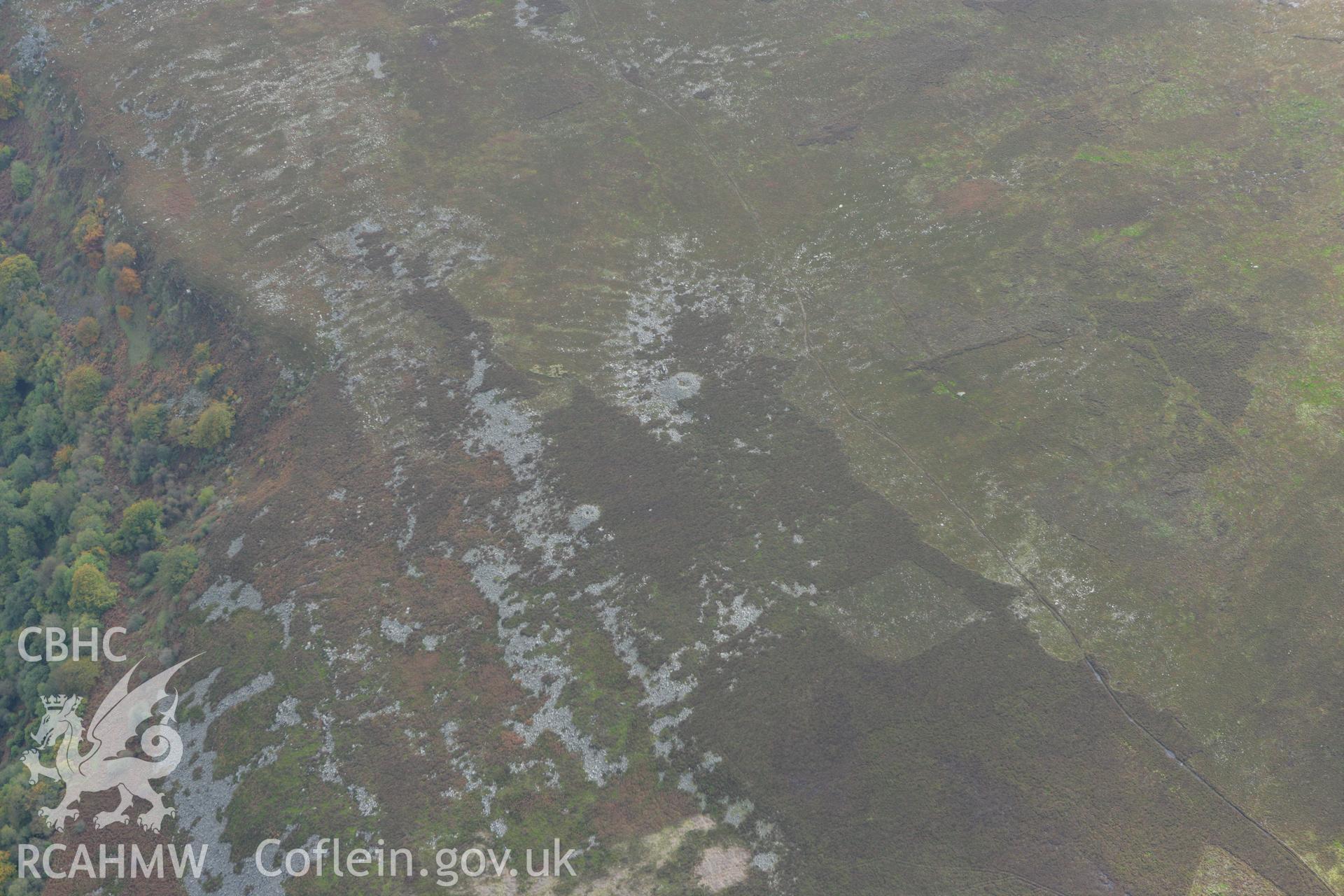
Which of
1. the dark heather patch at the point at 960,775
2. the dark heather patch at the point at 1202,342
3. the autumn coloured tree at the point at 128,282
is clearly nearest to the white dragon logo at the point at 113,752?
the dark heather patch at the point at 960,775

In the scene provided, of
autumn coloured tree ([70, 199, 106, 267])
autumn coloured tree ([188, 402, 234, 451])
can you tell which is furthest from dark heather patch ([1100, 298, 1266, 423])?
autumn coloured tree ([70, 199, 106, 267])

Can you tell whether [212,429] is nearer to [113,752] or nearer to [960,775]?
[113,752]

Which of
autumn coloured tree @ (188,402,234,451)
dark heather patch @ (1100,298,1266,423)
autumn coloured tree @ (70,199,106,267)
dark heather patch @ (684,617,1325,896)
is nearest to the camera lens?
dark heather patch @ (684,617,1325,896)

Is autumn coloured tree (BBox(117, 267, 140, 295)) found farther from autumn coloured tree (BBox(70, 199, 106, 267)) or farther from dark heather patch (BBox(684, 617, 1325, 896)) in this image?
dark heather patch (BBox(684, 617, 1325, 896))

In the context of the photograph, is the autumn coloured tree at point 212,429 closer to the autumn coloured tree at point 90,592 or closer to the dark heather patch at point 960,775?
the autumn coloured tree at point 90,592

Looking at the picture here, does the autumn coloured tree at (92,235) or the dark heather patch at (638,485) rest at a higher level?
the autumn coloured tree at (92,235)

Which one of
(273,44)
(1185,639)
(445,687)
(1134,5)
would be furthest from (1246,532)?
(273,44)
